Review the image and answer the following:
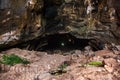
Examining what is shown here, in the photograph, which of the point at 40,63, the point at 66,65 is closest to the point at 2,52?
the point at 40,63

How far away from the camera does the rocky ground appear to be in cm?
857

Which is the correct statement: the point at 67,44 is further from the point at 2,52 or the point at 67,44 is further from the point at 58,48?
the point at 2,52

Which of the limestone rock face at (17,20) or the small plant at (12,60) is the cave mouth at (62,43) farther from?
the small plant at (12,60)

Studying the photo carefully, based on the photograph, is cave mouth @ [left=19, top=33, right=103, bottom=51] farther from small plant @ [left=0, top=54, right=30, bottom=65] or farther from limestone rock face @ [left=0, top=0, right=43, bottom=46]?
small plant @ [left=0, top=54, right=30, bottom=65]

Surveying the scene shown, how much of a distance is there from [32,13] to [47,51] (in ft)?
7.32

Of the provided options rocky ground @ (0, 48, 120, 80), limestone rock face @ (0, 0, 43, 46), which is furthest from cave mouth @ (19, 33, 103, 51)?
limestone rock face @ (0, 0, 43, 46)

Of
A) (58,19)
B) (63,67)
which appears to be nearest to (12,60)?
(63,67)

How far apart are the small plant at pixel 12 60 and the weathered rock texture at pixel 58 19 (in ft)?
2.24

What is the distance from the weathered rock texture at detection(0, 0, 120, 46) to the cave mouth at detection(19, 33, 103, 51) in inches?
13.6

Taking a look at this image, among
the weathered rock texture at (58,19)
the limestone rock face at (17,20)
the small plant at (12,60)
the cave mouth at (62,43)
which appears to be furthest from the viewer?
the cave mouth at (62,43)

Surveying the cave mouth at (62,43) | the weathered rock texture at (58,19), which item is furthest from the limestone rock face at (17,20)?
the cave mouth at (62,43)

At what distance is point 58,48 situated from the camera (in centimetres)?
1267

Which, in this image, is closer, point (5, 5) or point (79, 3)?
point (5, 5)

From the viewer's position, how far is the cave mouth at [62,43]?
39.7 feet
